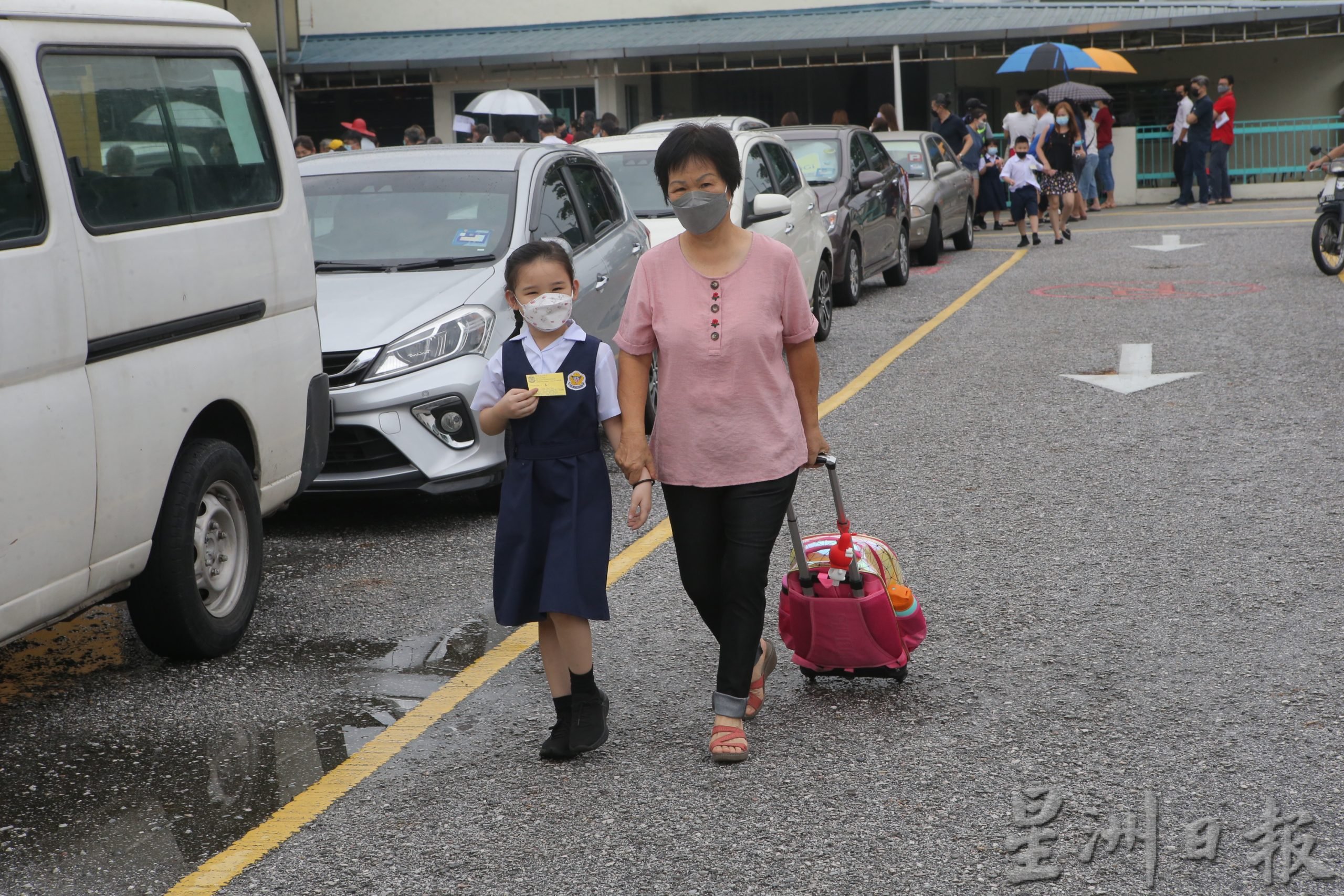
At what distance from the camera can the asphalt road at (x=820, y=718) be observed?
11.6ft

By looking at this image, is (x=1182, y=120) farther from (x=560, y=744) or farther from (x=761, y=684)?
(x=560, y=744)

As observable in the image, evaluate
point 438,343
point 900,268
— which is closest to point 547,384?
point 438,343

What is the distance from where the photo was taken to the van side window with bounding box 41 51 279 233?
173 inches

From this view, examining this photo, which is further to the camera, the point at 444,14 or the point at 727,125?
the point at 444,14

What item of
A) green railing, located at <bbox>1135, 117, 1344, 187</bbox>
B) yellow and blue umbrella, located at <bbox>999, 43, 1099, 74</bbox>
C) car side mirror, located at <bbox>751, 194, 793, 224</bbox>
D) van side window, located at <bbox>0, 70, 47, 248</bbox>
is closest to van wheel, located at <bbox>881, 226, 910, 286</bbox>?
car side mirror, located at <bbox>751, 194, 793, 224</bbox>

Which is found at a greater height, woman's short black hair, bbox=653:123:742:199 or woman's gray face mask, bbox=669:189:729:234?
woman's short black hair, bbox=653:123:742:199

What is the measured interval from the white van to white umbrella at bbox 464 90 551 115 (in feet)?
52.8

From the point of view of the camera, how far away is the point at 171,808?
3.90 m

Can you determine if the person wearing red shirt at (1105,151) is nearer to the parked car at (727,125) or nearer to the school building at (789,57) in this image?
the school building at (789,57)

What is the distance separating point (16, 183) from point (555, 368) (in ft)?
5.16

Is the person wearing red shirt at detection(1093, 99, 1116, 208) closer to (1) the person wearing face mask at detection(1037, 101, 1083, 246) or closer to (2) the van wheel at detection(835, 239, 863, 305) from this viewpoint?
(1) the person wearing face mask at detection(1037, 101, 1083, 246)

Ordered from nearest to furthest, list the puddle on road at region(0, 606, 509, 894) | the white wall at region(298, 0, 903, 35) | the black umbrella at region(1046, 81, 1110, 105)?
the puddle on road at region(0, 606, 509, 894) < the black umbrella at region(1046, 81, 1110, 105) < the white wall at region(298, 0, 903, 35)

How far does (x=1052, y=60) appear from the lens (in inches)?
894

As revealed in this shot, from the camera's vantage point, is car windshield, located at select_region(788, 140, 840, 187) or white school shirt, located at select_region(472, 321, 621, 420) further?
car windshield, located at select_region(788, 140, 840, 187)
